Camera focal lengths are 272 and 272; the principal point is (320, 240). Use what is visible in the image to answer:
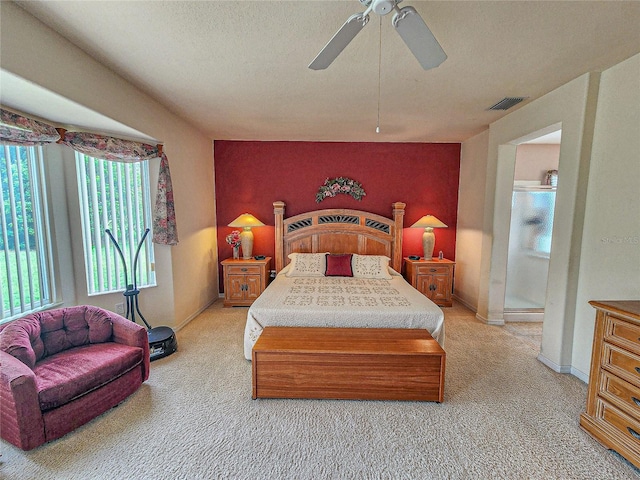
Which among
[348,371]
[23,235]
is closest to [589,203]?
[348,371]

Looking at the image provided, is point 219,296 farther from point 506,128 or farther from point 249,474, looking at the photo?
point 506,128

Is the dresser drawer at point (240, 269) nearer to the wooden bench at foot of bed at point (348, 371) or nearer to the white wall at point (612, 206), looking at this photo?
the wooden bench at foot of bed at point (348, 371)

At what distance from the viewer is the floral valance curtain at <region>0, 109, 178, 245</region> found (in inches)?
81.8

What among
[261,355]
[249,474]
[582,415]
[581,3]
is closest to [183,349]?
[261,355]

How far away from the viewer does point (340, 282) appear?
360cm

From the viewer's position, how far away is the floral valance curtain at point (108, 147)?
2.08m

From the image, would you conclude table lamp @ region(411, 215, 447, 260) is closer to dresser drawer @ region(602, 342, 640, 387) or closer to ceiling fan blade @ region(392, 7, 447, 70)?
dresser drawer @ region(602, 342, 640, 387)

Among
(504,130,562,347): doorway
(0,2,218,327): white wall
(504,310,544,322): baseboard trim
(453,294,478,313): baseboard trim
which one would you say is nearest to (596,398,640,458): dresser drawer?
(504,130,562,347): doorway

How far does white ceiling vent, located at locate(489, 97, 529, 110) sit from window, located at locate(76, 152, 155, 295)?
4035 mm

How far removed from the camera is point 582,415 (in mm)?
1927

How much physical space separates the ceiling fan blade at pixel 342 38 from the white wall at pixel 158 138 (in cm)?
177

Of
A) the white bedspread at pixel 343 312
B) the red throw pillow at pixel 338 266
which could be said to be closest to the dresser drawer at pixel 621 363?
the white bedspread at pixel 343 312

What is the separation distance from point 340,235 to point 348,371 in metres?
2.61

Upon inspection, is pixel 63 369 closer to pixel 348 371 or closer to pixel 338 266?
pixel 348 371
